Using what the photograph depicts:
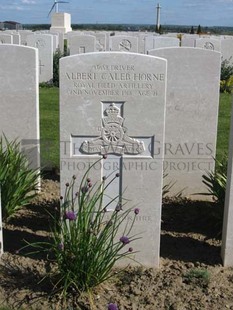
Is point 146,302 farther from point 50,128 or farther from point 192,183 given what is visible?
point 50,128

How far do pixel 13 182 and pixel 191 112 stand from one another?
78.3 inches

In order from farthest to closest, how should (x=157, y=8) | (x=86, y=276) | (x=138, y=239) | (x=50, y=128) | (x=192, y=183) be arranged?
(x=157, y=8) → (x=50, y=128) → (x=192, y=183) → (x=138, y=239) → (x=86, y=276)

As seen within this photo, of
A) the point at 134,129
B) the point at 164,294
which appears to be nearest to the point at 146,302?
the point at 164,294

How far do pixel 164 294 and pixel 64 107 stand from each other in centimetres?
150

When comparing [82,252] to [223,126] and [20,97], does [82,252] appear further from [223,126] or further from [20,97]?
[223,126]

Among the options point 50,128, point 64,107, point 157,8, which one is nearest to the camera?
point 64,107

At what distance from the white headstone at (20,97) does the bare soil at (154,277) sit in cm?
101

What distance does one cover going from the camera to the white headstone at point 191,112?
524 cm

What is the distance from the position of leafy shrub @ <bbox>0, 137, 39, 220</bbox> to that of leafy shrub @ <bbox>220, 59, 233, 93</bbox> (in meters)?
9.06

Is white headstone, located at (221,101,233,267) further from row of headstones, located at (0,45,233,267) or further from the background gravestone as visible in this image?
the background gravestone

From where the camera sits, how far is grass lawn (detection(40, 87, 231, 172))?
6902 mm

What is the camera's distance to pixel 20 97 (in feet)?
17.5

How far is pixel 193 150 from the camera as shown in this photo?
17.9ft

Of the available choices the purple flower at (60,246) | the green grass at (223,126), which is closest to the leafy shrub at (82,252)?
the purple flower at (60,246)
